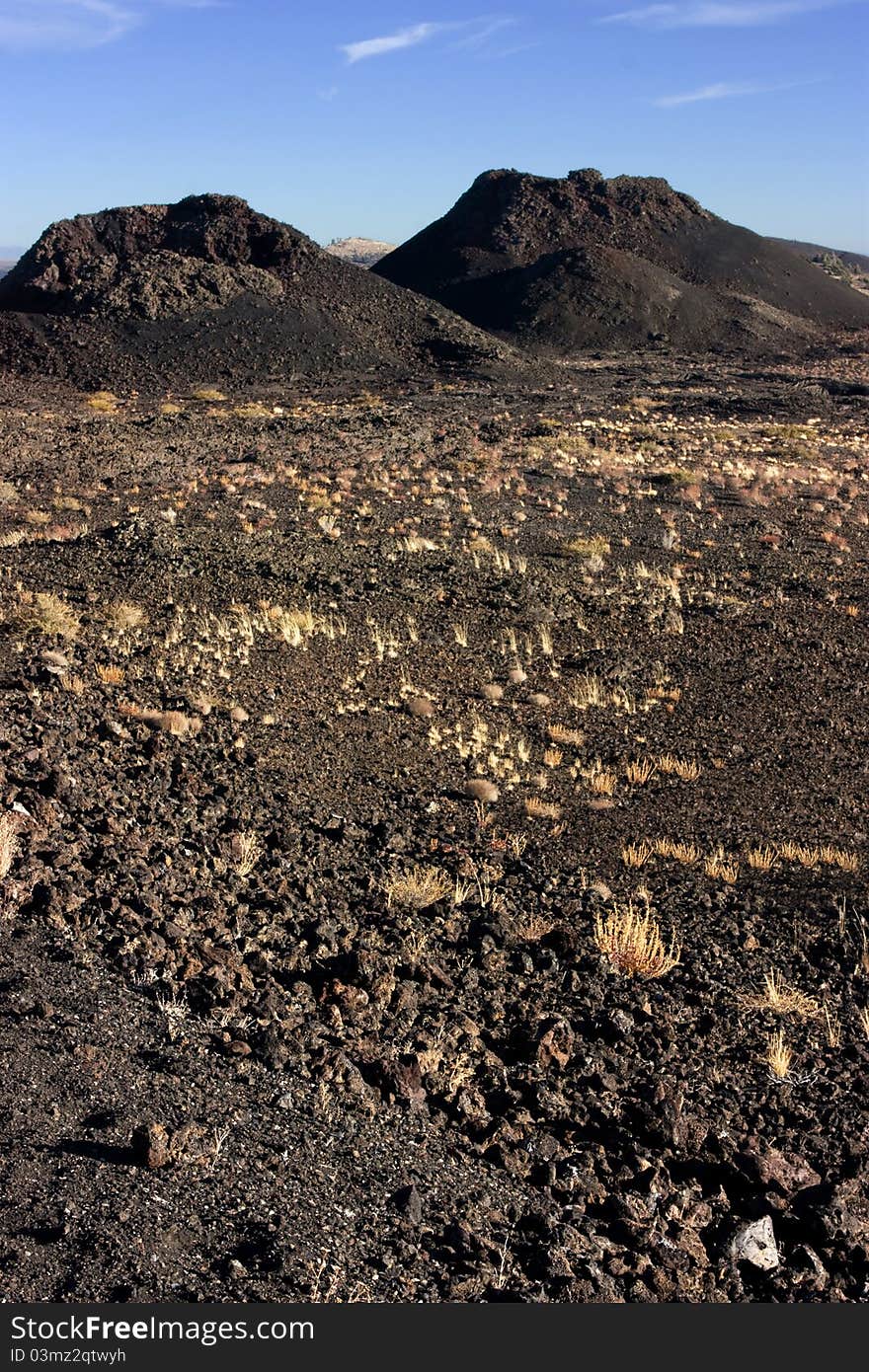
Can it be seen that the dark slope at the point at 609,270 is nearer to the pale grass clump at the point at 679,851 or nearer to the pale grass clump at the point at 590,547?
the pale grass clump at the point at 590,547

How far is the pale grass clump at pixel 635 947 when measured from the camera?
257 inches

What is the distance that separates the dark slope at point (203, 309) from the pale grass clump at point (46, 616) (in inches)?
909

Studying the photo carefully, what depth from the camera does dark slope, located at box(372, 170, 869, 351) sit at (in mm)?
48094

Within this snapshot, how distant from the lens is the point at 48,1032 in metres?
4.64

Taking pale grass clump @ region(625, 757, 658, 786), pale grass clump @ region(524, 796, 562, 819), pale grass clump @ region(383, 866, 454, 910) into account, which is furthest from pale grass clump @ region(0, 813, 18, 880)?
pale grass clump @ region(625, 757, 658, 786)

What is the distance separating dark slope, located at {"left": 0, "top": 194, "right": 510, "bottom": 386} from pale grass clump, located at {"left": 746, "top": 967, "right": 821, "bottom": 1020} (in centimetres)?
3105

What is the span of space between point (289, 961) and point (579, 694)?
6.05 m

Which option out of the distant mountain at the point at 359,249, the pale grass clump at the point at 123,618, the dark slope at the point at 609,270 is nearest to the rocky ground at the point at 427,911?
the pale grass clump at the point at 123,618

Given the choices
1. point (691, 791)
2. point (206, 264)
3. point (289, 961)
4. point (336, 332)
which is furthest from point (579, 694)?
point (206, 264)

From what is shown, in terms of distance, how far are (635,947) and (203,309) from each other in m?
35.6

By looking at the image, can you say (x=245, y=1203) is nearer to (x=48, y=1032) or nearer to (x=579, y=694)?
(x=48, y=1032)

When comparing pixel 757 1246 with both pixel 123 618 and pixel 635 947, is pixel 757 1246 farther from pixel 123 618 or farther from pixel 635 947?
pixel 123 618

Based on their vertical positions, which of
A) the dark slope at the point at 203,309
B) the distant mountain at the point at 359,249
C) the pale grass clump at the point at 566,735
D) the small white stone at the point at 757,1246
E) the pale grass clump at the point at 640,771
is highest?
the distant mountain at the point at 359,249

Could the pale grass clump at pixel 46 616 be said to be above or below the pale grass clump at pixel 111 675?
above
